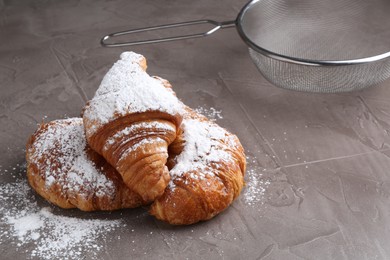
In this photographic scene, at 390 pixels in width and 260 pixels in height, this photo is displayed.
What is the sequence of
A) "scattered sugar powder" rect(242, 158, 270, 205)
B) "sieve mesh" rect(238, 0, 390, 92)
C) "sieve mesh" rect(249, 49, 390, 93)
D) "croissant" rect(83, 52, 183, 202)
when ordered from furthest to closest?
"sieve mesh" rect(238, 0, 390, 92) < "sieve mesh" rect(249, 49, 390, 93) < "scattered sugar powder" rect(242, 158, 270, 205) < "croissant" rect(83, 52, 183, 202)

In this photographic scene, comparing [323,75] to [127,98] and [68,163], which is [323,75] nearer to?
[127,98]

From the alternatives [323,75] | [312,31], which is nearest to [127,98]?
[323,75]

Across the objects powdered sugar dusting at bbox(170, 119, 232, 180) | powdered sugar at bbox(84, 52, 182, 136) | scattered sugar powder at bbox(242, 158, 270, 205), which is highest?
powdered sugar at bbox(84, 52, 182, 136)

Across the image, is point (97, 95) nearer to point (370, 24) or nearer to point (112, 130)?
point (112, 130)

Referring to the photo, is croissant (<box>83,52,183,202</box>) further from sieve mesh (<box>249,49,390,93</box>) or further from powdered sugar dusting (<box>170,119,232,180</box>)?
sieve mesh (<box>249,49,390,93</box>)

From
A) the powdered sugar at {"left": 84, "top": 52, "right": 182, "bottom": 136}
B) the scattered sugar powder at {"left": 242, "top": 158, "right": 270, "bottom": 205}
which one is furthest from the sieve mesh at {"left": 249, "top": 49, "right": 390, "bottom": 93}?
the powdered sugar at {"left": 84, "top": 52, "right": 182, "bottom": 136}

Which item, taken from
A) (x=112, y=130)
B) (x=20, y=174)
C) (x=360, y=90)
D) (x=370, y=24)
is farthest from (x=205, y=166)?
(x=370, y=24)
